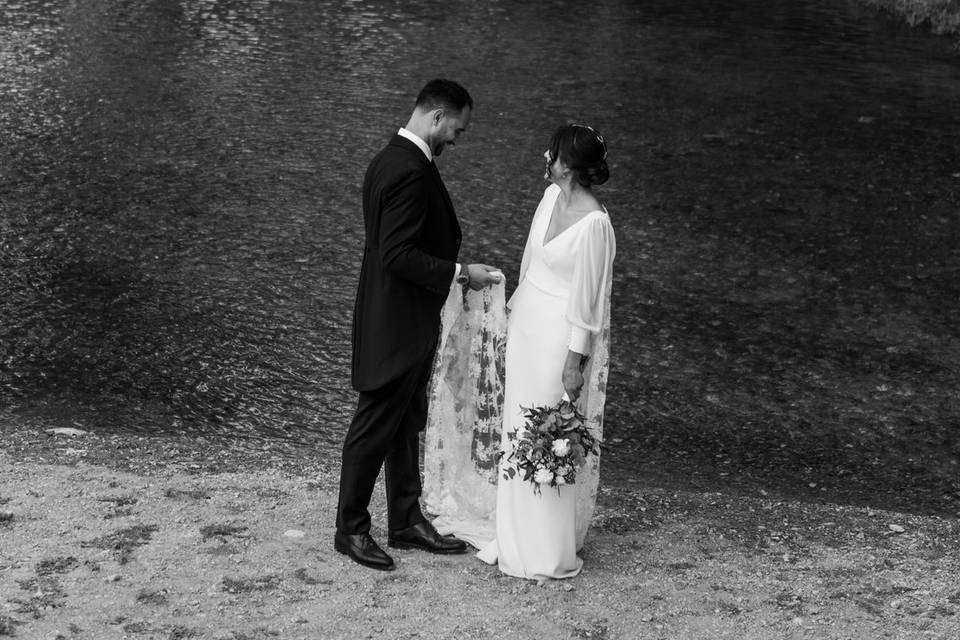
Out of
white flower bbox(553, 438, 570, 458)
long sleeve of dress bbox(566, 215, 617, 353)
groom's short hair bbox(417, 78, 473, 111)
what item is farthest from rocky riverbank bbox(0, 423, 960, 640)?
groom's short hair bbox(417, 78, 473, 111)

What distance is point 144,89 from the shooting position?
16.4 metres

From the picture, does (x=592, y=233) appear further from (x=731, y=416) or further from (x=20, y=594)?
(x=731, y=416)

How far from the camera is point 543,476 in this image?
550cm

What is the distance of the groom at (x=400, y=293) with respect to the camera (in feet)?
17.4

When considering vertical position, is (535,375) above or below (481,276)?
below

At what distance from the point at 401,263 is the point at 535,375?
85cm

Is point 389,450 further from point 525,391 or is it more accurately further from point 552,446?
point 552,446

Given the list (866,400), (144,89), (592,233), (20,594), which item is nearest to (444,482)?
(592,233)

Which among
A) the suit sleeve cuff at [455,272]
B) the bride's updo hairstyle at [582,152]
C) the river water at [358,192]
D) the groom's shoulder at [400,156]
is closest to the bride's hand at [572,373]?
the suit sleeve cuff at [455,272]

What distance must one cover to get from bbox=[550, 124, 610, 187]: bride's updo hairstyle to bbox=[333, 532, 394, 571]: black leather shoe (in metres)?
1.92

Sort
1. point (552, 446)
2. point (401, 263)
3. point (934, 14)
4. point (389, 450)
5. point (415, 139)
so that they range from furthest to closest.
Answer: point (934, 14) < point (389, 450) < point (552, 446) < point (415, 139) < point (401, 263)

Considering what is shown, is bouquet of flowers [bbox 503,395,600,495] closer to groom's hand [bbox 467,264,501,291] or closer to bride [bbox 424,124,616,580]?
bride [bbox 424,124,616,580]

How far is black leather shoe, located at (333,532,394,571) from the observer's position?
18.4 ft

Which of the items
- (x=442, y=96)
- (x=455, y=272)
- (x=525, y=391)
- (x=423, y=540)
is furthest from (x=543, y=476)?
(x=442, y=96)
